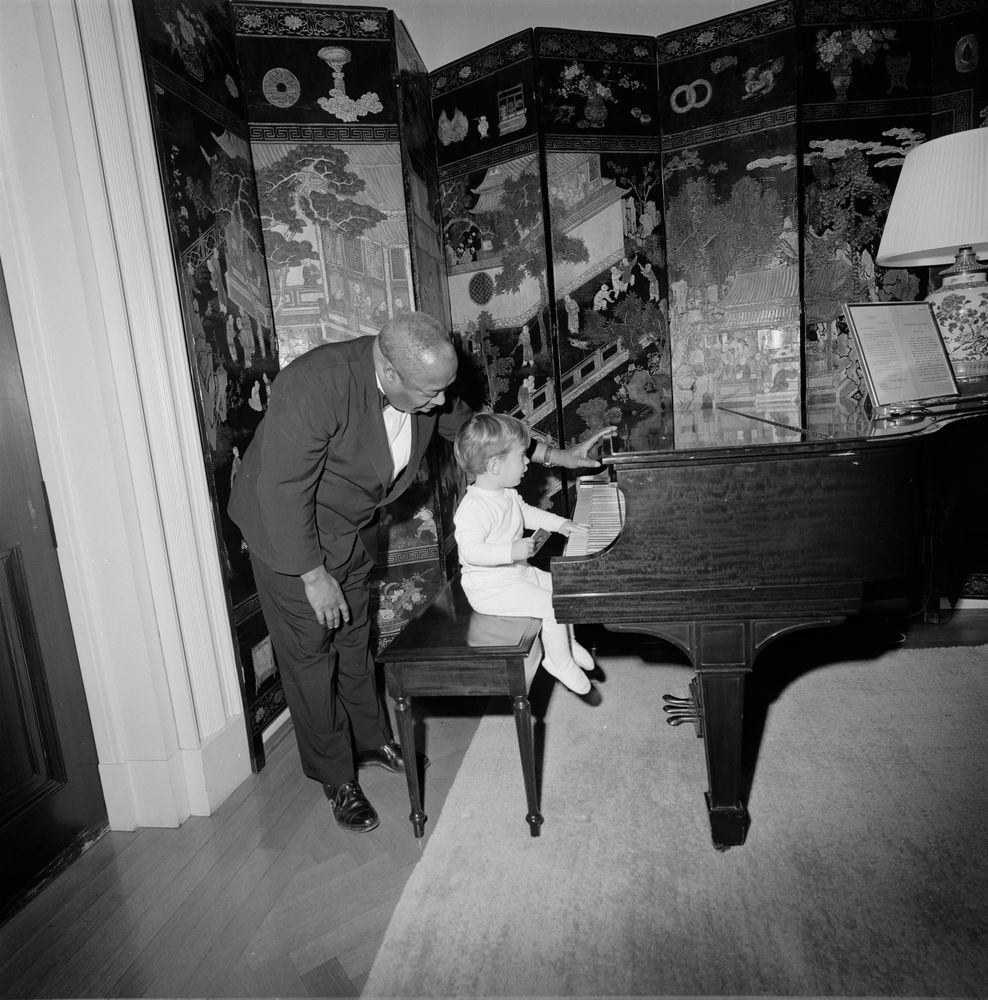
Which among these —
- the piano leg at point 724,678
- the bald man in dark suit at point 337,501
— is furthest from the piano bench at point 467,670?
the piano leg at point 724,678

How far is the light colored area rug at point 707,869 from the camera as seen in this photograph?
155cm

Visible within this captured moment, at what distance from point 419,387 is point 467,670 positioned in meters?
0.84

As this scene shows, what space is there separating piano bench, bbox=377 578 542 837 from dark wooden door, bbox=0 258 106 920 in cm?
108

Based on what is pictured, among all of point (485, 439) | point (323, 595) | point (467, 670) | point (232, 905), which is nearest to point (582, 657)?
point (467, 670)

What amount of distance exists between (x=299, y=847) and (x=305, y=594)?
81cm

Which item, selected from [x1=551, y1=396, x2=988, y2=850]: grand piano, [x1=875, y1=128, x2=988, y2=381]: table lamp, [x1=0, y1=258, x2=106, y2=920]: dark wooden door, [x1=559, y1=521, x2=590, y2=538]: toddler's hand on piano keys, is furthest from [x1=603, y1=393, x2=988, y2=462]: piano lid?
[x1=0, y1=258, x2=106, y2=920]: dark wooden door

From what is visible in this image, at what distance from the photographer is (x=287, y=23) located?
2959 mm

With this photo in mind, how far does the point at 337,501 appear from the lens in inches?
85.0

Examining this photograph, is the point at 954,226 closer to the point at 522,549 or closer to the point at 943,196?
the point at 943,196

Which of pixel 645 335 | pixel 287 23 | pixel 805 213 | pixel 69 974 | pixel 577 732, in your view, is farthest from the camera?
pixel 645 335

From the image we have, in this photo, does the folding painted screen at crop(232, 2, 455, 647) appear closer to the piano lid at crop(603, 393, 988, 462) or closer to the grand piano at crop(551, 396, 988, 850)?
the piano lid at crop(603, 393, 988, 462)

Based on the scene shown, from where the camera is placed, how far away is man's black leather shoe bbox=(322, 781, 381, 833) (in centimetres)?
218

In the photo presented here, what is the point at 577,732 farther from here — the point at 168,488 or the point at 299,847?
the point at 168,488

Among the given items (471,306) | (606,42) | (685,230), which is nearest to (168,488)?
(471,306)
